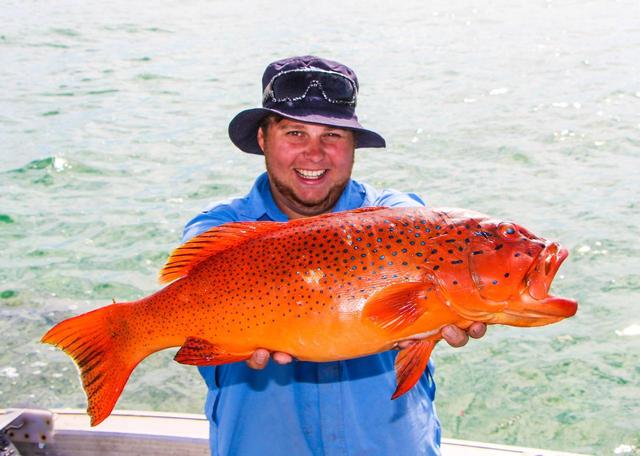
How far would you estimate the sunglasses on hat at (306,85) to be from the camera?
3.58 metres

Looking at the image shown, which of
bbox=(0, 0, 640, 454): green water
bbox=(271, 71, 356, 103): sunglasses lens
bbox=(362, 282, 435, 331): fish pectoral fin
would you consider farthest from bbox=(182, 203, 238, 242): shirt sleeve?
bbox=(0, 0, 640, 454): green water

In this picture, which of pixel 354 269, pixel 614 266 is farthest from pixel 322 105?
pixel 614 266

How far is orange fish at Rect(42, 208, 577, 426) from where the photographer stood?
2541 millimetres

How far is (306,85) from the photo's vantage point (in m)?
3.59

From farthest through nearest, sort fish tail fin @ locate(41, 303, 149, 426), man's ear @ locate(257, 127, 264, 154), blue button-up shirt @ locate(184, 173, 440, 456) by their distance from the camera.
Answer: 1. man's ear @ locate(257, 127, 264, 154)
2. blue button-up shirt @ locate(184, 173, 440, 456)
3. fish tail fin @ locate(41, 303, 149, 426)

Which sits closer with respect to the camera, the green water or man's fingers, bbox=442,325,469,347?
man's fingers, bbox=442,325,469,347

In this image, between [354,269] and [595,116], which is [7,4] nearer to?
[595,116]

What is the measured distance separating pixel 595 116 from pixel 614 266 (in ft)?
20.6

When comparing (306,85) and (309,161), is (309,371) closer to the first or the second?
(309,161)

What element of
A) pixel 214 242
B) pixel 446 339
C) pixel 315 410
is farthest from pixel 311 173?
pixel 446 339

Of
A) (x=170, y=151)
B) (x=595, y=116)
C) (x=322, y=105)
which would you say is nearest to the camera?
(x=322, y=105)

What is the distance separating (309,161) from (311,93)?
33cm

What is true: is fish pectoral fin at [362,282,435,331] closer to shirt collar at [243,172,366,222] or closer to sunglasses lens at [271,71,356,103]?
shirt collar at [243,172,366,222]

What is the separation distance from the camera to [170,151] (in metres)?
13.2
